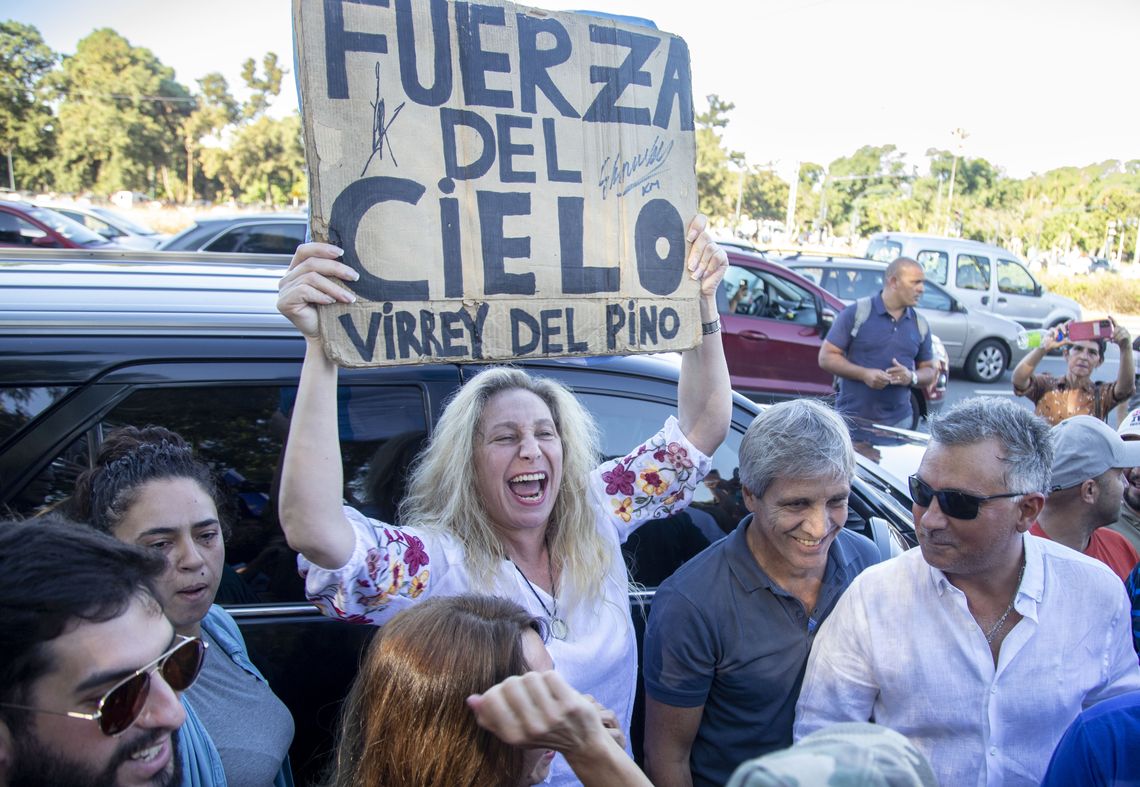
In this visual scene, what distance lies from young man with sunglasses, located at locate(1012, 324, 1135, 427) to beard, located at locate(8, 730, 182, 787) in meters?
4.78

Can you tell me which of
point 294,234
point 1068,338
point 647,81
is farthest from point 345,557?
point 294,234

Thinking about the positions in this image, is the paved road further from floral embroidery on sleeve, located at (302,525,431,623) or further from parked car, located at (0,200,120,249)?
parked car, located at (0,200,120,249)

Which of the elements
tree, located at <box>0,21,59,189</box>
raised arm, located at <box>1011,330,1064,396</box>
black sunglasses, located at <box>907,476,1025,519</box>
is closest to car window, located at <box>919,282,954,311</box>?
raised arm, located at <box>1011,330,1064,396</box>

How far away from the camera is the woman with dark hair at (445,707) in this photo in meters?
1.29

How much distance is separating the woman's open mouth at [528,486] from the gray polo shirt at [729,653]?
15.6 inches

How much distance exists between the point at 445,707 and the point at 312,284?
2.70 feet

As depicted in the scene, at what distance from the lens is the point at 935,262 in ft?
43.9

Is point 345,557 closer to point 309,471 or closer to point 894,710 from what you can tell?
point 309,471

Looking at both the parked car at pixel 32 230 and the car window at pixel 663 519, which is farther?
the parked car at pixel 32 230

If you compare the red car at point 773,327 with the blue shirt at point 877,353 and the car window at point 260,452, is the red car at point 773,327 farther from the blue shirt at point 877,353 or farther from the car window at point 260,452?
the car window at point 260,452

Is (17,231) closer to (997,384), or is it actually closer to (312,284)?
(312,284)

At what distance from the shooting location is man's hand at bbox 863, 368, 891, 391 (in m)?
5.34

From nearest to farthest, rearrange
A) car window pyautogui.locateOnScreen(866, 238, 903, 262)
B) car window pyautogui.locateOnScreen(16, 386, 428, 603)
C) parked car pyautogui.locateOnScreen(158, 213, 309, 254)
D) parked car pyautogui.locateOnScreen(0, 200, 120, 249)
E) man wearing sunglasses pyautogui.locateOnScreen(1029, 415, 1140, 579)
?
car window pyautogui.locateOnScreen(16, 386, 428, 603)
man wearing sunglasses pyautogui.locateOnScreen(1029, 415, 1140, 579)
parked car pyautogui.locateOnScreen(158, 213, 309, 254)
parked car pyautogui.locateOnScreen(0, 200, 120, 249)
car window pyautogui.locateOnScreen(866, 238, 903, 262)
